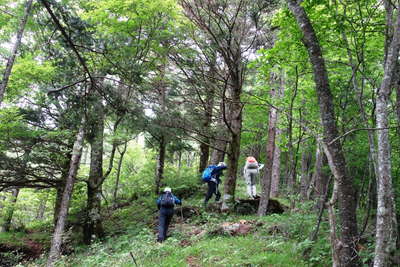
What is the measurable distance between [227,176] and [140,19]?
6028 mm

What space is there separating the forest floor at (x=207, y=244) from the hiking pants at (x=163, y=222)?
0.31 m

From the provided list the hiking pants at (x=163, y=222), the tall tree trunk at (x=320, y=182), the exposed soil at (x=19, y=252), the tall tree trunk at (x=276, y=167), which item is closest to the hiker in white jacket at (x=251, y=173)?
the tall tree trunk at (x=320, y=182)

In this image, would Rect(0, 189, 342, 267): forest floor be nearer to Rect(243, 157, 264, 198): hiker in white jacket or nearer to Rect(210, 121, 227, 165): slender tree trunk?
Rect(243, 157, 264, 198): hiker in white jacket

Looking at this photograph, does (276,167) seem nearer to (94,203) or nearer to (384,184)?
(94,203)

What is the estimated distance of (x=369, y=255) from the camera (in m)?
4.46

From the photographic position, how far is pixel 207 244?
7.27 meters

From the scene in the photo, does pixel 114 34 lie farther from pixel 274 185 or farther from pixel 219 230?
pixel 274 185

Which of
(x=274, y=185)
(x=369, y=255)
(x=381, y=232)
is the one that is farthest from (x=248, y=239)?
(x=274, y=185)

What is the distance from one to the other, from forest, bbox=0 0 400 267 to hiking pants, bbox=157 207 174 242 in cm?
40

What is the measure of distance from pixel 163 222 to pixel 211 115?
4.34 m

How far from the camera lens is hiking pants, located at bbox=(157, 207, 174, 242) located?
356 inches

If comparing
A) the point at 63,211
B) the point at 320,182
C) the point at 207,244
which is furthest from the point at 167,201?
the point at 320,182

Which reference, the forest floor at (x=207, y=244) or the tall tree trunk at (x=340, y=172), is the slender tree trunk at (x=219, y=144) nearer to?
the forest floor at (x=207, y=244)

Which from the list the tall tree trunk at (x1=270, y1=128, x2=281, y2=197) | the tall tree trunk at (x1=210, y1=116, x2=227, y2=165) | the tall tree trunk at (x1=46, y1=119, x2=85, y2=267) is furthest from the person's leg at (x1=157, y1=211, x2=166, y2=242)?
the tall tree trunk at (x1=270, y1=128, x2=281, y2=197)
